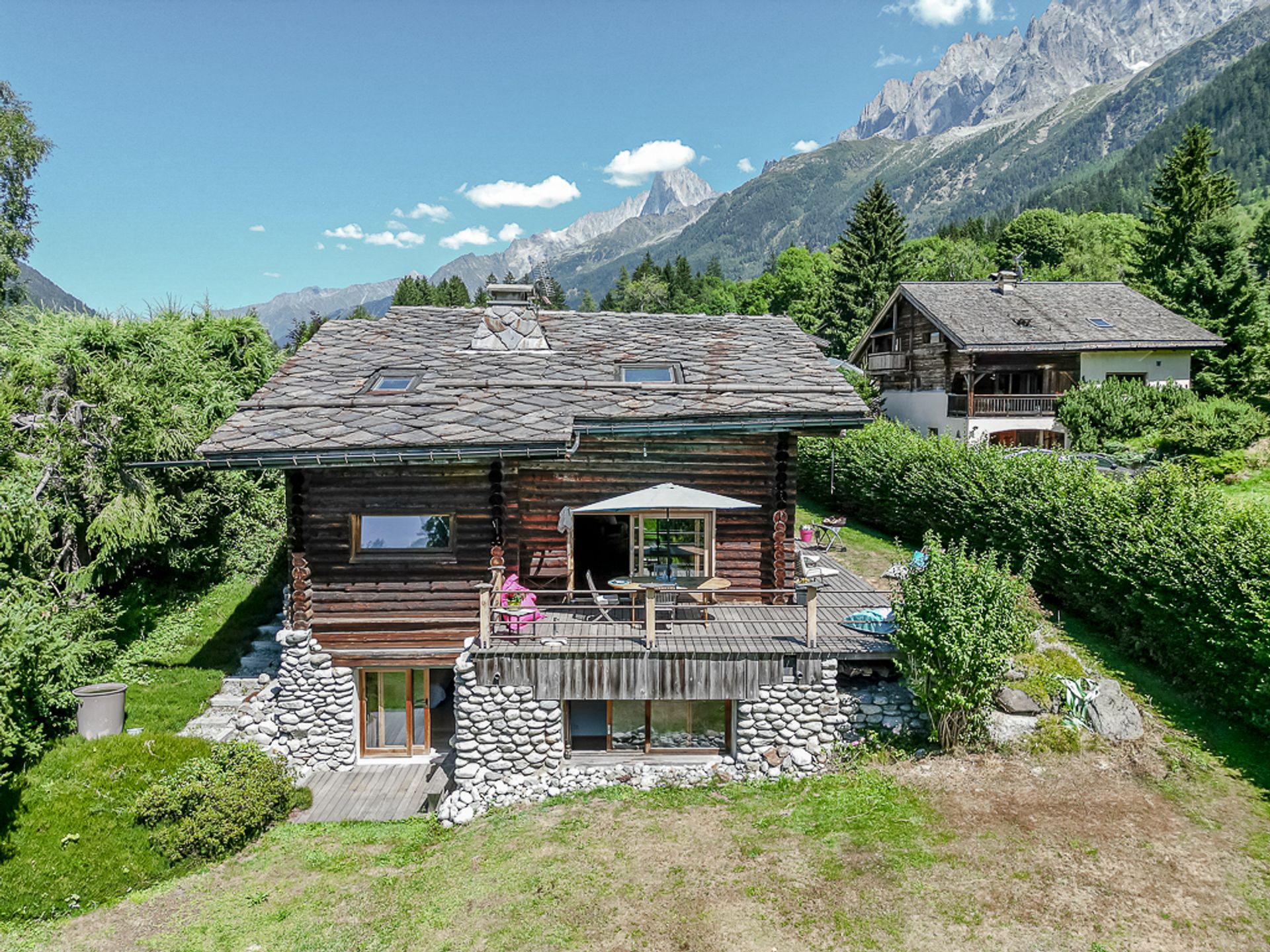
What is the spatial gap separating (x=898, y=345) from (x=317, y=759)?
116ft

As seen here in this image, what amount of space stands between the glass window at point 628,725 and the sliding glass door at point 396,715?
12.1ft

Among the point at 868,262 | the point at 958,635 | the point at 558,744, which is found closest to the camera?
the point at 958,635

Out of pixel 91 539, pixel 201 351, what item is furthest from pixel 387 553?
pixel 201 351

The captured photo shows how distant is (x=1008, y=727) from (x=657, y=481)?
703 cm

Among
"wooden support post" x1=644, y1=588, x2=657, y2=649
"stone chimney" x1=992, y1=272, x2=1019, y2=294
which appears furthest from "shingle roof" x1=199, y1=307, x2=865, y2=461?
"stone chimney" x1=992, y1=272, x2=1019, y2=294

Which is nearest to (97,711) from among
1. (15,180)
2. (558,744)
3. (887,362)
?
(558,744)

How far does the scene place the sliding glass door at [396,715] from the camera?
513 inches

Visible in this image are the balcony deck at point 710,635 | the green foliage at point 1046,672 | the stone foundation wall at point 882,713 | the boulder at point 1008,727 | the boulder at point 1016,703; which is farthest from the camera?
the stone foundation wall at point 882,713

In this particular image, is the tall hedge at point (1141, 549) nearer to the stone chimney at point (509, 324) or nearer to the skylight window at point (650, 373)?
the skylight window at point (650, 373)

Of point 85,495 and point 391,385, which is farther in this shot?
point 85,495

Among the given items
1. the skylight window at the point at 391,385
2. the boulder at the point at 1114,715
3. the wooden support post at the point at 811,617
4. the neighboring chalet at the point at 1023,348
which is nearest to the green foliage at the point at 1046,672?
the boulder at the point at 1114,715

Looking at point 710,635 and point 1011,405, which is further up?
point 1011,405

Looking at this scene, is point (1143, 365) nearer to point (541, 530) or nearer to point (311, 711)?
point (541, 530)

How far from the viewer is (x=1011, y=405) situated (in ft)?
104
